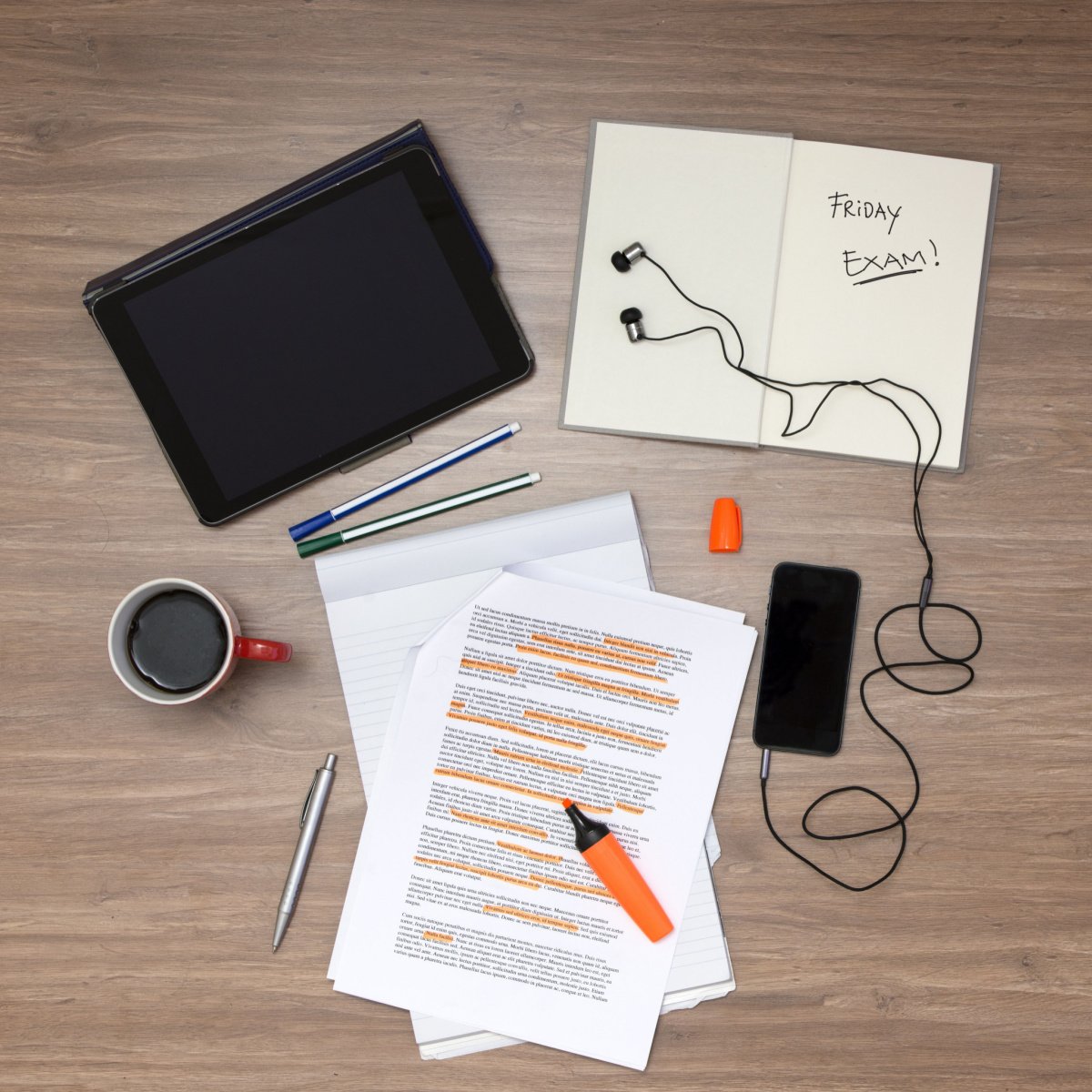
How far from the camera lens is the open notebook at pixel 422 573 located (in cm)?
81

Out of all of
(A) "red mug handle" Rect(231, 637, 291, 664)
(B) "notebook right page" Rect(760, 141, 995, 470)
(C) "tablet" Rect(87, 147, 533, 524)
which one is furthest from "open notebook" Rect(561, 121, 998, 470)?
(A) "red mug handle" Rect(231, 637, 291, 664)

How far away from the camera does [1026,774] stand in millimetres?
807

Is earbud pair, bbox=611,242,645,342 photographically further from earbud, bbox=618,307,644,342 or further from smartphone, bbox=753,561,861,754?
smartphone, bbox=753,561,861,754

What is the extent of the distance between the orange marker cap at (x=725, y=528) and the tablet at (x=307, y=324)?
0.80 feet

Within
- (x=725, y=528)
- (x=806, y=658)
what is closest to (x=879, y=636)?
(x=806, y=658)

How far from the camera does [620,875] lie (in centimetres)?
77

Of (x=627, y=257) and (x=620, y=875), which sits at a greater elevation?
(x=627, y=257)

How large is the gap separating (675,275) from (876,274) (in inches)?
7.3

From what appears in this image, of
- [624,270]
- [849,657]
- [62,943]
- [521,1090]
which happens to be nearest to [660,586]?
[849,657]

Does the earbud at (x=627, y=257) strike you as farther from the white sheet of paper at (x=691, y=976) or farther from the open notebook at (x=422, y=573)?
the white sheet of paper at (x=691, y=976)

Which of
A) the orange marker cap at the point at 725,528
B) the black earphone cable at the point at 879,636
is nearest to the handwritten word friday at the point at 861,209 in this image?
the black earphone cable at the point at 879,636

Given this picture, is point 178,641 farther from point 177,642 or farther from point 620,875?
point 620,875

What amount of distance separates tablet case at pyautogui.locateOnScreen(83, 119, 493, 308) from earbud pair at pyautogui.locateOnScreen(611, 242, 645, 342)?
12 centimetres

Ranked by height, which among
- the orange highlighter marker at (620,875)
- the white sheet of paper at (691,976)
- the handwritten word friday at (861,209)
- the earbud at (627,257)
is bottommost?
the white sheet of paper at (691,976)
